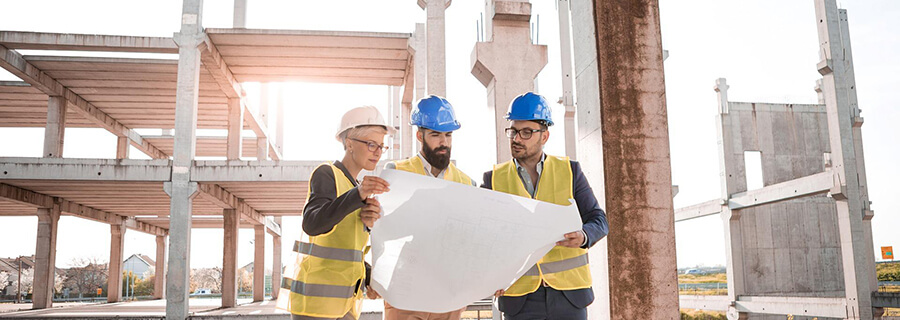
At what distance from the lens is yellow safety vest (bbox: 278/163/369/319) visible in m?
2.46

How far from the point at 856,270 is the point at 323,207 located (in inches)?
719

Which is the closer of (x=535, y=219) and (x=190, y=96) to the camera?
(x=535, y=219)

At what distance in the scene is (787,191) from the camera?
18.8 metres

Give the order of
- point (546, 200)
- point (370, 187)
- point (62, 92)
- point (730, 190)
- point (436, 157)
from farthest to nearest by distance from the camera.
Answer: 1. point (730, 190)
2. point (62, 92)
3. point (436, 157)
4. point (546, 200)
5. point (370, 187)

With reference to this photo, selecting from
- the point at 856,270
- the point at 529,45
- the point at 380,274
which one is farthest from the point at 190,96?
the point at 856,270

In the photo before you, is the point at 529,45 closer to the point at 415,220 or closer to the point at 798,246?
the point at 415,220

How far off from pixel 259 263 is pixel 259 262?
4 cm

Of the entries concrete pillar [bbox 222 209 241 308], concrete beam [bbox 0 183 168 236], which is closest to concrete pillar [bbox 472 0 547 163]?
concrete pillar [bbox 222 209 241 308]

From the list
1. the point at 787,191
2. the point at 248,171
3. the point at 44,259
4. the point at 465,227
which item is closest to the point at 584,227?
the point at 465,227

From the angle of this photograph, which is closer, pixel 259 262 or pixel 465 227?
pixel 465 227

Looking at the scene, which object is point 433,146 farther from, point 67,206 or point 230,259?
point 67,206

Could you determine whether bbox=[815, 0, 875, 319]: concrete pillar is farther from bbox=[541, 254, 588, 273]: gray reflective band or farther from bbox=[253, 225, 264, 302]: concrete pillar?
bbox=[253, 225, 264, 302]: concrete pillar

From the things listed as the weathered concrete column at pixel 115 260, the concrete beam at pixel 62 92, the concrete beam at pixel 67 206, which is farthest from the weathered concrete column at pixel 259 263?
the concrete beam at pixel 62 92

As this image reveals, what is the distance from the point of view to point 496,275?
94.0 inches
